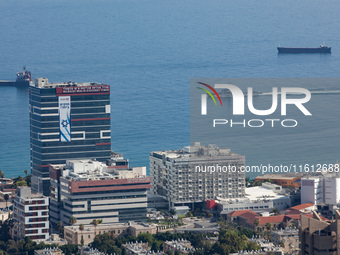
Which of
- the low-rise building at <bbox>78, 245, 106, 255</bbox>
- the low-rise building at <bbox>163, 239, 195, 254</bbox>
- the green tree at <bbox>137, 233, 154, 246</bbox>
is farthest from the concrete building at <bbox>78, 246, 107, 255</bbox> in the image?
the low-rise building at <bbox>163, 239, 195, 254</bbox>

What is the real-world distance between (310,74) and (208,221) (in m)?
72.8

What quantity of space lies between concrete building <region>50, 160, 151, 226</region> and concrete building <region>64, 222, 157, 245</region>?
2438mm

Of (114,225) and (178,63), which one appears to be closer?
(114,225)

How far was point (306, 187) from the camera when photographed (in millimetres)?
87375

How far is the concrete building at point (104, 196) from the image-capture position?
8112 cm

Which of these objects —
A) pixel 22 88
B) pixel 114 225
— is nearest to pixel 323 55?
pixel 22 88

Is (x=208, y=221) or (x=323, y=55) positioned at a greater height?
(x=323, y=55)

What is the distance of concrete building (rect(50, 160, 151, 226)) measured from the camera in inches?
3194

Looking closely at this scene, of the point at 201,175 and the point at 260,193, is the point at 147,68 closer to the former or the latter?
the point at 260,193

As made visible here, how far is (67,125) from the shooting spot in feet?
295

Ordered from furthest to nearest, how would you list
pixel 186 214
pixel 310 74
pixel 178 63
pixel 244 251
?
pixel 178 63 → pixel 310 74 → pixel 186 214 → pixel 244 251

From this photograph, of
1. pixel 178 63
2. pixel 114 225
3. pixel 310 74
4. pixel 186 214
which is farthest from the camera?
pixel 178 63

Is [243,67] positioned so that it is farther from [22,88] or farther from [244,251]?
[244,251]

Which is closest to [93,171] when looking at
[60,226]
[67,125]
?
[60,226]
